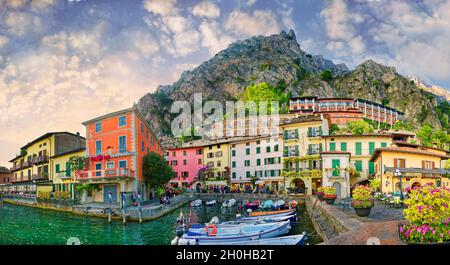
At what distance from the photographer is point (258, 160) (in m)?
44.3

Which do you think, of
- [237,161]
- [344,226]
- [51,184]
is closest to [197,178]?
[237,161]

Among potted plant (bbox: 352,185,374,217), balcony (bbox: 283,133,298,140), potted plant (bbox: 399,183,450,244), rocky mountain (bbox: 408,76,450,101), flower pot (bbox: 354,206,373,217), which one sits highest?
balcony (bbox: 283,133,298,140)

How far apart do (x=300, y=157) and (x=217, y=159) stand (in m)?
16.8

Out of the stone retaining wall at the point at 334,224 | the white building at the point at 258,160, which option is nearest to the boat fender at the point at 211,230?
the stone retaining wall at the point at 334,224

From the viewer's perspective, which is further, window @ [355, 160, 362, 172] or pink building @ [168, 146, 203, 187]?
pink building @ [168, 146, 203, 187]

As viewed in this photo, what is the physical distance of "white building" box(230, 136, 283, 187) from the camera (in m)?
42.5

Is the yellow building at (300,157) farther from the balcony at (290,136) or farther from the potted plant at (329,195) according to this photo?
the potted plant at (329,195)

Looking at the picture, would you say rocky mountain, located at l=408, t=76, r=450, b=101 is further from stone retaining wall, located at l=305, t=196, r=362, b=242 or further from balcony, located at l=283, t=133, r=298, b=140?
balcony, located at l=283, t=133, r=298, b=140

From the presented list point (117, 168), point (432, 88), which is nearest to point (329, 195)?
point (117, 168)

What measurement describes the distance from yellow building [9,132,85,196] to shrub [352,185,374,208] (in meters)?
8.63

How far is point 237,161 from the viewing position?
46.7 m

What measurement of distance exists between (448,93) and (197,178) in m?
46.9

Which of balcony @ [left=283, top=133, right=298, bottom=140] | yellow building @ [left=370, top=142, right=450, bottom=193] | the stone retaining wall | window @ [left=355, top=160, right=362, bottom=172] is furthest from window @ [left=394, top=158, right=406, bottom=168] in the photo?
balcony @ [left=283, top=133, right=298, bottom=140]

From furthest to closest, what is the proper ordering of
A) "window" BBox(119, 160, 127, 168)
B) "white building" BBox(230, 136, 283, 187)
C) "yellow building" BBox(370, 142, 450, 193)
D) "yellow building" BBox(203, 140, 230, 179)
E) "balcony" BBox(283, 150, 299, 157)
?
"yellow building" BBox(203, 140, 230, 179)
"white building" BBox(230, 136, 283, 187)
"balcony" BBox(283, 150, 299, 157)
"window" BBox(119, 160, 127, 168)
"yellow building" BBox(370, 142, 450, 193)
